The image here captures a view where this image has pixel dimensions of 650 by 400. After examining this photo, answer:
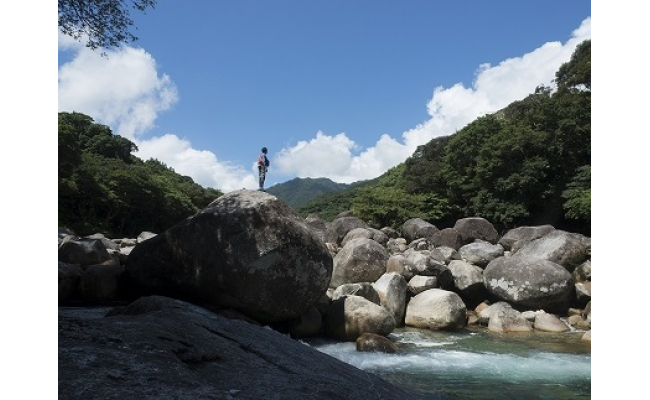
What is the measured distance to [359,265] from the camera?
14.2 m

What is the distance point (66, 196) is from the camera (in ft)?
98.7

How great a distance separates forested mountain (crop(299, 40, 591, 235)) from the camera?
27062 millimetres

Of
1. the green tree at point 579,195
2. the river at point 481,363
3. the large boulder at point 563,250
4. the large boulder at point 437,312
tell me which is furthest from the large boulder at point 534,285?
the green tree at point 579,195

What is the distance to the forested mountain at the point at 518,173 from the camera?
2706 cm

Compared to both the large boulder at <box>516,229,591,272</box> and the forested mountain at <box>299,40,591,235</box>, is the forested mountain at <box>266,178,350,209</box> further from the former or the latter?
the large boulder at <box>516,229,591,272</box>

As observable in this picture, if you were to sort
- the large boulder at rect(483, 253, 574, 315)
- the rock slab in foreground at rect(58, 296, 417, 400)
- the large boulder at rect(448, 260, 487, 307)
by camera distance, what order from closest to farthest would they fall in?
1. the rock slab in foreground at rect(58, 296, 417, 400)
2. the large boulder at rect(483, 253, 574, 315)
3. the large boulder at rect(448, 260, 487, 307)

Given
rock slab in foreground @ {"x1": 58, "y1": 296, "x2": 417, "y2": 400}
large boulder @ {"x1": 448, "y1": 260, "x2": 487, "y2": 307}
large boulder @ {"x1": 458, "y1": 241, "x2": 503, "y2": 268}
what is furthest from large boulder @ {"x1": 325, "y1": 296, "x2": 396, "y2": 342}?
large boulder @ {"x1": 458, "y1": 241, "x2": 503, "y2": 268}

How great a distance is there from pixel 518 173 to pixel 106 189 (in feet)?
90.9

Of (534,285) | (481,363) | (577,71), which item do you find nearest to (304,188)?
(577,71)

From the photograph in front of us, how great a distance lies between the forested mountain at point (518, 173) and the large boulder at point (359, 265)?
14.5m

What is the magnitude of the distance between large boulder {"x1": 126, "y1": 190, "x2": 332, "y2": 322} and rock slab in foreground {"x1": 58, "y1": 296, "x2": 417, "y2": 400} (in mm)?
4460

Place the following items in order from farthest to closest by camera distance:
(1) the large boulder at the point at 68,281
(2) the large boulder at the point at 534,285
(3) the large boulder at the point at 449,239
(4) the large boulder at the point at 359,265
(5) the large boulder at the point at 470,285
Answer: (3) the large boulder at the point at 449,239
(5) the large boulder at the point at 470,285
(4) the large boulder at the point at 359,265
(2) the large boulder at the point at 534,285
(1) the large boulder at the point at 68,281

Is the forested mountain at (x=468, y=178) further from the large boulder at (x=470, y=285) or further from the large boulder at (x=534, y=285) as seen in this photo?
the large boulder at (x=470, y=285)

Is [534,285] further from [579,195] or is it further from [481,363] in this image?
[579,195]
